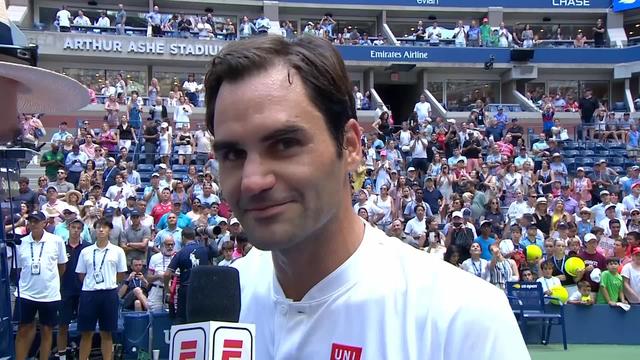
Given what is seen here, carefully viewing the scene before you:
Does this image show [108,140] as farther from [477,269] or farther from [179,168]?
[477,269]

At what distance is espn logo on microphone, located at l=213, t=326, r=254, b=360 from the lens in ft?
4.73

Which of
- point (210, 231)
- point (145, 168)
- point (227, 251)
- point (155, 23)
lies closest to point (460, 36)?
point (155, 23)

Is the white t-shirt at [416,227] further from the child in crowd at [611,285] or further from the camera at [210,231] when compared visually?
the camera at [210,231]

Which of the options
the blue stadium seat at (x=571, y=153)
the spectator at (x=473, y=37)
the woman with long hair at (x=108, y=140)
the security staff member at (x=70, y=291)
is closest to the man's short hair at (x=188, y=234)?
the security staff member at (x=70, y=291)

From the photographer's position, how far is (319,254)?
5.56 ft

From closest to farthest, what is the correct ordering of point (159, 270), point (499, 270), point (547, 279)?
point (159, 270) < point (499, 270) < point (547, 279)

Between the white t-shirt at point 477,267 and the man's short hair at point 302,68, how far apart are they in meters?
9.89

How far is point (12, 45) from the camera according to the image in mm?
2359

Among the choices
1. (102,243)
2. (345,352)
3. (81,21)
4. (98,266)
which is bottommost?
(98,266)

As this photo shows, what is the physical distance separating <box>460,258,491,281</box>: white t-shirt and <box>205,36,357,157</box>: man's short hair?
32.5 ft

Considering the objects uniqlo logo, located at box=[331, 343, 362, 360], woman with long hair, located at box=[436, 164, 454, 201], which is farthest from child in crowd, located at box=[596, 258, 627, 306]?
uniqlo logo, located at box=[331, 343, 362, 360]

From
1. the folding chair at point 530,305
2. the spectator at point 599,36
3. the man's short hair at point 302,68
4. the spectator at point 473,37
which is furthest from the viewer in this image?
the spectator at point 599,36

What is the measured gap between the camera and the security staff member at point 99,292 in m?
9.13

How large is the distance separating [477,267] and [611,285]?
7.34 feet
